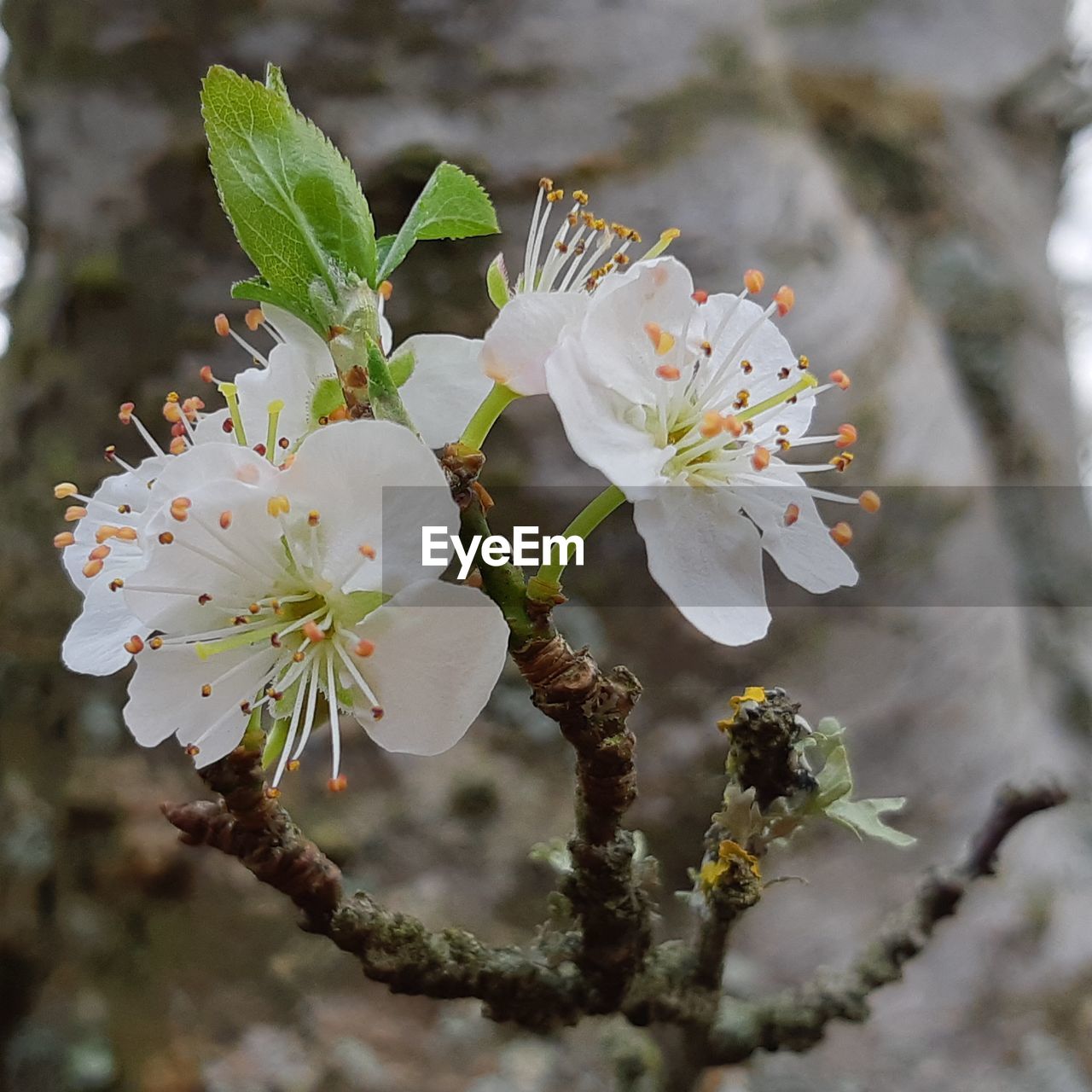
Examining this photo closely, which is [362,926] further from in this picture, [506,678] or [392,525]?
[506,678]

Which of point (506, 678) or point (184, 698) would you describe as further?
point (506, 678)

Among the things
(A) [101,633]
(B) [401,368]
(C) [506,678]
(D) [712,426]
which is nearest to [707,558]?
(D) [712,426]

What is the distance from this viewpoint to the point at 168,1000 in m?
0.95

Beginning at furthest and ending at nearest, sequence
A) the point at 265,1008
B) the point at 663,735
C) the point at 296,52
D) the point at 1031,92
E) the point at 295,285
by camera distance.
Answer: the point at 1031,92 → the point at 296,52 → the point at 663,735 → the point at 265,1008 → the point at 295,285

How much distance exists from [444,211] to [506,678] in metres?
0.65

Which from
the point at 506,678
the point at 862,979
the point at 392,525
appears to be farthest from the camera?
the point at 506,678

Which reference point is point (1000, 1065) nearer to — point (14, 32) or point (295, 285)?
point (295, 285)

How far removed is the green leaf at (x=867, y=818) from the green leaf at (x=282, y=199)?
0.34 metres

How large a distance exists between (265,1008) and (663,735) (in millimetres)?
497

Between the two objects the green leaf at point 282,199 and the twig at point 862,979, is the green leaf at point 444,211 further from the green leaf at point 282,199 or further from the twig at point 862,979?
the twig at point 862,979

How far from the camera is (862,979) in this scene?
24.4 inches

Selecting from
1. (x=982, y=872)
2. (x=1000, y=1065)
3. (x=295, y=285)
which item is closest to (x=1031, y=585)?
(x=1000, y=1065)

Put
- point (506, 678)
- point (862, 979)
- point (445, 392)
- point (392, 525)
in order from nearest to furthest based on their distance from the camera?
point (392, 525)
point (445, 392)
point (862, 979)
point (506, 678)

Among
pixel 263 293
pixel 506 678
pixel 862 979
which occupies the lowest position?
pixel 862 979
